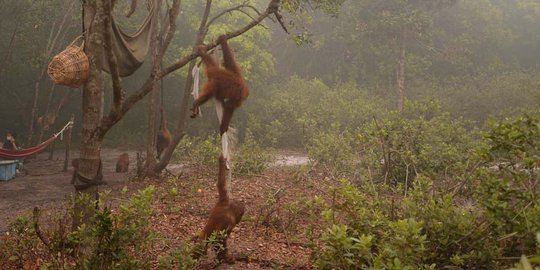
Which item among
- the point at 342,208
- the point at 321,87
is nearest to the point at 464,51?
the point at 321,87

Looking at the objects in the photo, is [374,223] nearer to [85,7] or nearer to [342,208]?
[342,208]

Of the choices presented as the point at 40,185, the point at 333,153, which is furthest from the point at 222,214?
the point at 40,185

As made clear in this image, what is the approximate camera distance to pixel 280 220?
6305 millimetres

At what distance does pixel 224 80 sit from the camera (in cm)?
420

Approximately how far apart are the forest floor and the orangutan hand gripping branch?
114 centimetres

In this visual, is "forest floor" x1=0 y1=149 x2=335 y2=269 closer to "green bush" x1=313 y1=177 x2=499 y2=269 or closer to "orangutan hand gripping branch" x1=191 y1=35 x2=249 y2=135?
"green bush" x1=313 y1=177 x2=499 y2=269

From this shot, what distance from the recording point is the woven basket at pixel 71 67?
4.23 m

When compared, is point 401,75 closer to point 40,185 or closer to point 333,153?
point 333,153

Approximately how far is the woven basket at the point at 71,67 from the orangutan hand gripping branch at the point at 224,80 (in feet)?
3.58

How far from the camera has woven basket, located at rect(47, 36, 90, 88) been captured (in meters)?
4.23

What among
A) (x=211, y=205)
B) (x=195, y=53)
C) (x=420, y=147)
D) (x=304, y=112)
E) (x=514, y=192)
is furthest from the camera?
(x=304, y=112)

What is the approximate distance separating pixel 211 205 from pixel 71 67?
367cm

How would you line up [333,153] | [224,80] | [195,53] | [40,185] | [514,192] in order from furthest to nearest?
1. [333,153]
2. [40,185]
3. [195,53]
4. [224,80]
5. [514,192]

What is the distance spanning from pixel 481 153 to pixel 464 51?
22.3 metres
